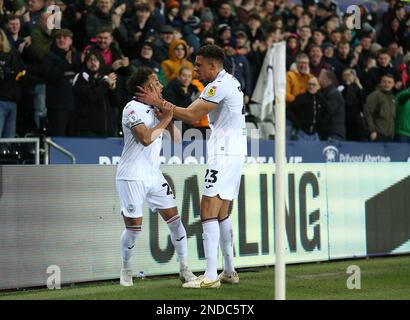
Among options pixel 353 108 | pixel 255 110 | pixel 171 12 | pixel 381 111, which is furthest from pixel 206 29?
pixel 381 111

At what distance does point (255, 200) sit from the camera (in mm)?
13852

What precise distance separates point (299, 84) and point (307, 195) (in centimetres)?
438

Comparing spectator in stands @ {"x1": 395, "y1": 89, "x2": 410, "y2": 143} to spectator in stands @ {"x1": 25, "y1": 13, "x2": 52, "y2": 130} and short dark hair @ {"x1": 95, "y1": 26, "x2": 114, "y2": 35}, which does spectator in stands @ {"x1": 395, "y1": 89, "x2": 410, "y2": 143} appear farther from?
spectator in stands @ {"x1": 25, "y1": 13, "x2": 52, "y2": 130}

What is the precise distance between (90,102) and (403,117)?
7504 millimetres

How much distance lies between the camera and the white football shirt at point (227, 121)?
10.8 m

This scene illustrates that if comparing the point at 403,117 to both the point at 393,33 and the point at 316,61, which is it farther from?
the point at 393,33

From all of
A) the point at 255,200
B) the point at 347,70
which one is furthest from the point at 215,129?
the point at 347,70

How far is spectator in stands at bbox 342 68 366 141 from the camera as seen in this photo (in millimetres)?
19312

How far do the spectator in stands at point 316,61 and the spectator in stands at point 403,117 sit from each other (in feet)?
5.37

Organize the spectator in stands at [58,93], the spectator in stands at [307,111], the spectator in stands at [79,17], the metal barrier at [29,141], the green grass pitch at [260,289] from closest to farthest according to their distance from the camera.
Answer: the green grass pitch at [260,289], the metal barrier at [29,141], the spectator in stands at [58,93], the spectator in stands at [79,17], the spectator in stands at [307,111]

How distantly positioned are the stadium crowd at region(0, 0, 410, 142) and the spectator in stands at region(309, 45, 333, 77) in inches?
0.8

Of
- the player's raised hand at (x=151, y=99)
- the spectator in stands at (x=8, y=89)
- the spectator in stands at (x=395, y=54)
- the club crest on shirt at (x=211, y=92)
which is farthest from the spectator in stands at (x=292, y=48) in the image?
the player's raised hand at (x=151, y=99)

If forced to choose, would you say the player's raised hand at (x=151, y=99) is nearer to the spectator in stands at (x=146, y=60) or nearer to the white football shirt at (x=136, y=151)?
the white football shirt at (x=136, y=151)

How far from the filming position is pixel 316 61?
1950cm
